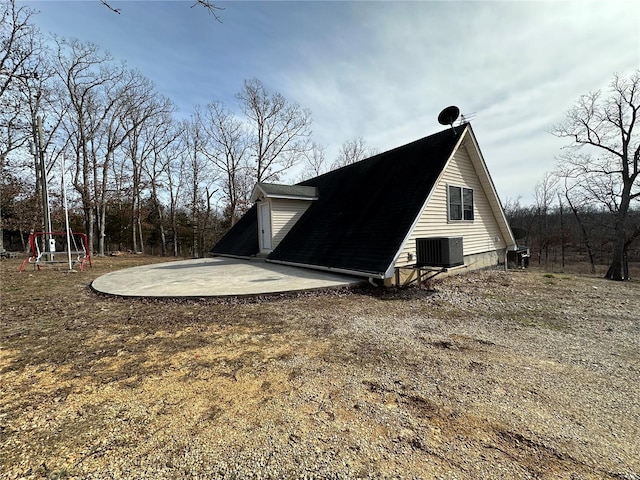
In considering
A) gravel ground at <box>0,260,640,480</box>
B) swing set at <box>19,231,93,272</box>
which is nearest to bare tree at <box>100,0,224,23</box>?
gravel ground at <box>0,260,640,480</box>

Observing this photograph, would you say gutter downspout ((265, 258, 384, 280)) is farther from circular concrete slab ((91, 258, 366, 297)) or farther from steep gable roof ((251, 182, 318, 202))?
steep gable roof ((251, 182, 318, 202))

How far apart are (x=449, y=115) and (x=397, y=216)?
3956 millimetres

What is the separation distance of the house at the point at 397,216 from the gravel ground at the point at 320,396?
2.52 m

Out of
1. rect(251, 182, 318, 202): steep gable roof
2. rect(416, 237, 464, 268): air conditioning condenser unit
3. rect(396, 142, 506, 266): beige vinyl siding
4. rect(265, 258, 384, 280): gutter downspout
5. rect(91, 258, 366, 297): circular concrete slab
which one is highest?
rect(251, 182, 318, 202): steep gable roof

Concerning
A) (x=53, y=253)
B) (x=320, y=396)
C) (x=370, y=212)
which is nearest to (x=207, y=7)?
(x=320, y=396)

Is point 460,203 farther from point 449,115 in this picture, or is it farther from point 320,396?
point 320,396

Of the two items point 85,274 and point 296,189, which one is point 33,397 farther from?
point 296,189

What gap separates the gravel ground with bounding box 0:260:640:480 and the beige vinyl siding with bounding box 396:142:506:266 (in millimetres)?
3425

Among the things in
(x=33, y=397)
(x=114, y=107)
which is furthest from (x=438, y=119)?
(x=114, y=107)

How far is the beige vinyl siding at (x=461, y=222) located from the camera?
788 cm

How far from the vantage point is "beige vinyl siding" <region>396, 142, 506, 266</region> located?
7.88 m

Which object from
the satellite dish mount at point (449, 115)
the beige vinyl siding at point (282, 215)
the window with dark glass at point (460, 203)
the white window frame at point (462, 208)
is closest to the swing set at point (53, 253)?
the beige vinyl siding at point (282, 215)

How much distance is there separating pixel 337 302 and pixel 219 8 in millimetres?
4954

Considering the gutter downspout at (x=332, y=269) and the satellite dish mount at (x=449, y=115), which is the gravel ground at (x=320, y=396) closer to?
the gutter downspout at (x=332, y=269)
